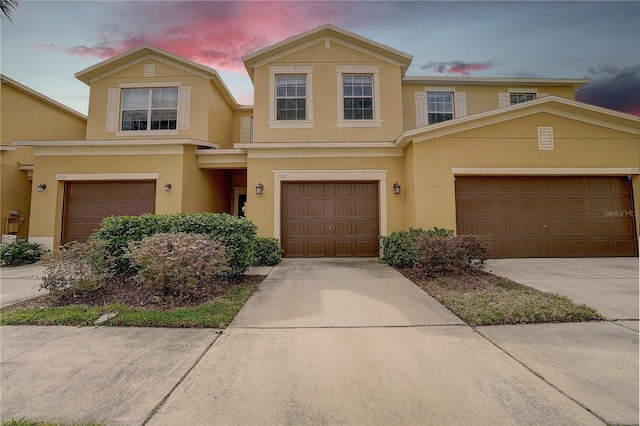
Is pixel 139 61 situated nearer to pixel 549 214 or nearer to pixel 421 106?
pixel 421 106

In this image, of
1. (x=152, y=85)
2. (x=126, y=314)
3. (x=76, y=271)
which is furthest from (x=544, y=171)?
(x=152, y=85)

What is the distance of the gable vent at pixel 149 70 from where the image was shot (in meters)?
10.8

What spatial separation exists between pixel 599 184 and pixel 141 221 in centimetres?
Result: 1257

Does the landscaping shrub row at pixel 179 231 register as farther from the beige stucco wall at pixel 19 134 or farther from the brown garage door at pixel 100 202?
the beige stucco wall at pixel 19 134

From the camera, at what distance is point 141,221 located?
236 inches

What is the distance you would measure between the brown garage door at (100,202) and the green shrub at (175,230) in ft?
11.7

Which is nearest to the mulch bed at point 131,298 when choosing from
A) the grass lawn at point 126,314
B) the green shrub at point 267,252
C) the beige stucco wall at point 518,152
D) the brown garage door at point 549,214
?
the grass lawn at point 126,314

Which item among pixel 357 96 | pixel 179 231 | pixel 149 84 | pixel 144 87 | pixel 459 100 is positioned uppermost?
pixel 149 84

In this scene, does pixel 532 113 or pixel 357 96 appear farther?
pixel 357 96

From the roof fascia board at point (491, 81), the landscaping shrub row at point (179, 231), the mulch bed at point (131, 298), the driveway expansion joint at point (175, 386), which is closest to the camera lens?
the driveway expansion joint at point (175, 386)

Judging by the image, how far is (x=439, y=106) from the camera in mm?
11461

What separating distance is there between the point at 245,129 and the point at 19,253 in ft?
29.3

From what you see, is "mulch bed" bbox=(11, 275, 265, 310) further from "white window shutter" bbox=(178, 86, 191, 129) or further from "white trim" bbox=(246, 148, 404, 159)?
"white window shutter" bbox=(178, 86, 191, 129)

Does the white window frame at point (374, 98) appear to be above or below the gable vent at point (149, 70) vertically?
below
